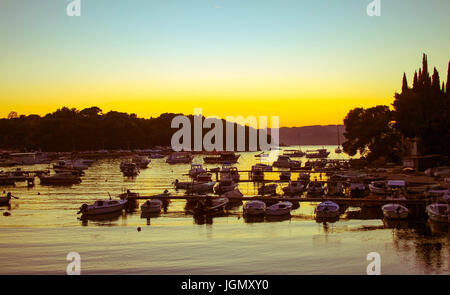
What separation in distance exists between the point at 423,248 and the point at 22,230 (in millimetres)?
35941

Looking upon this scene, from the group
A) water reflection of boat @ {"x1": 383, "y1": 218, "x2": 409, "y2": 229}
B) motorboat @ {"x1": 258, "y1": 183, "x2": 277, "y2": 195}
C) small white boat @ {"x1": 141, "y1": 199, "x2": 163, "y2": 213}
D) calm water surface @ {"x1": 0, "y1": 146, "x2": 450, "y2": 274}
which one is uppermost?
motorboat @ {"x1": 258, "y1": 183, "x2": 277, "y2": 195}

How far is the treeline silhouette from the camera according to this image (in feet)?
263

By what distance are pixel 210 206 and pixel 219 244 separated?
584 inches

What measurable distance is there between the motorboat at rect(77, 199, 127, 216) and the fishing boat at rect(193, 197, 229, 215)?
30.0ft

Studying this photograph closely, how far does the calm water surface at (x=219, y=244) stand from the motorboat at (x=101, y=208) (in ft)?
Result: 4.60

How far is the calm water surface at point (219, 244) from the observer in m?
32.3

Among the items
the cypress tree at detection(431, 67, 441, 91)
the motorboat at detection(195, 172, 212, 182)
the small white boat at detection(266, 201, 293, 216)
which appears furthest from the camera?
the motorboat at detection(195, 172, 212, 182)

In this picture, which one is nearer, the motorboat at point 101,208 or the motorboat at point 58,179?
the motorboat at point 101,208

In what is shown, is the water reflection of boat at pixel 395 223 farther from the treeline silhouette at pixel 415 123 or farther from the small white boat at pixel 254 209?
the treeline silhouette at pixel 415 123

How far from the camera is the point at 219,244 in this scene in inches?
1535

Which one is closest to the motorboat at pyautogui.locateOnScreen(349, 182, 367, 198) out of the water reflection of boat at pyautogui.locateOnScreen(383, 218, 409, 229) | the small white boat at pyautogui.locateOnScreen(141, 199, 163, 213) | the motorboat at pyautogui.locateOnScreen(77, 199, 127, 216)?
the water reflection of boat at pyautogui.locateOnScreen(383, 218, 409, 229)

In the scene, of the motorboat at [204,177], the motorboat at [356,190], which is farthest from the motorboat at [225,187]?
the motorboat at [356,190]

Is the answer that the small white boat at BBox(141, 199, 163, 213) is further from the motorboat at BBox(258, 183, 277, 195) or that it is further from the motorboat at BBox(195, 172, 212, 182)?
the motorboat at BBox(195, 172, 212, 182)
